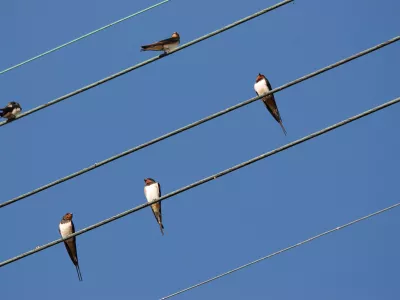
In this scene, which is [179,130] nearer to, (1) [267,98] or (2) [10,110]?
(2) [10,110]

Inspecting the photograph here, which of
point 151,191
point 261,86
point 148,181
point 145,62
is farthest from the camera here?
point 148,181

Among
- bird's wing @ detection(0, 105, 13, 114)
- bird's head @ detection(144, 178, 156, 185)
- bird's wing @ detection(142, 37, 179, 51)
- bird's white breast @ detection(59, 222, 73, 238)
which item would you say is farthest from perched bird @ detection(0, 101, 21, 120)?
bird's head @ detection(144, 178, 156, 185)

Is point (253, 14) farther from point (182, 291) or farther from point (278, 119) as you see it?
point (278, 119)

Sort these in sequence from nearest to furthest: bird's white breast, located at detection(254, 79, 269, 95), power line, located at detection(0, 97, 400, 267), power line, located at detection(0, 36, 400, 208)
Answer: power line, located at detection(0, 97, 400, 267) < power line, located at detection(0, 36, 400, 208) < bird's white breast, located at detection(254, 79, 269, 95)

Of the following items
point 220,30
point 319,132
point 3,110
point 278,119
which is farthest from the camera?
point 278,119

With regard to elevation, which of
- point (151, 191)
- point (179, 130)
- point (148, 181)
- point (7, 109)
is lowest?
point (179, 130)

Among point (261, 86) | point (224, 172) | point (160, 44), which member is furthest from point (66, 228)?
point (224, 172)

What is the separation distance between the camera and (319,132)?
13125 millimetres

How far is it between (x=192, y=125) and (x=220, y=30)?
3.83ft

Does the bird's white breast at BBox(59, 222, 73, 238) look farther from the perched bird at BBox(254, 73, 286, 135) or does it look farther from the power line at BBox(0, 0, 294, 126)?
the power line at BBox(0, 0, 294, 126)

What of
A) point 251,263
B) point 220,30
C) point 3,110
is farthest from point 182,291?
point 3,110

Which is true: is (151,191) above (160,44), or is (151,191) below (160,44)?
below

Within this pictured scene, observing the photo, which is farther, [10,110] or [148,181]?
[148,181]

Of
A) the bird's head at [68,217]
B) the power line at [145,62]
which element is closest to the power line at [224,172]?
the power line at [145,62]
